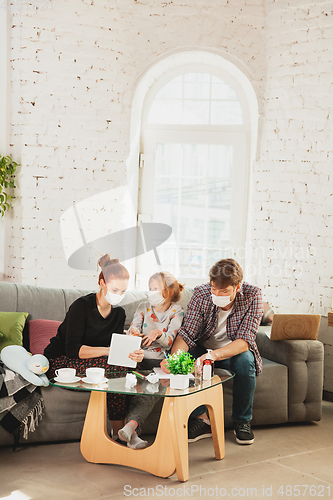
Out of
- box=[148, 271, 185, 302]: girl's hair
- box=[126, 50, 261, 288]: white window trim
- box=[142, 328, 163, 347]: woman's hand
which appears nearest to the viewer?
box=[142, 328, 163, 347]: woman's hand

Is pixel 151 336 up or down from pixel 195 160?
down

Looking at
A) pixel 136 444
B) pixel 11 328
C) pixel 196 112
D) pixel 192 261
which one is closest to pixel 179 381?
pixel 136 444

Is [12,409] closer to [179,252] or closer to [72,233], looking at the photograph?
[72,233]

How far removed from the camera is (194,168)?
13.8 feet

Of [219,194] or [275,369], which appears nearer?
[275,369]

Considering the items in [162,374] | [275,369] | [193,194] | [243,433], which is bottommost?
[243,433]

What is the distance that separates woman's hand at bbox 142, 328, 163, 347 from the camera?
2.56 m

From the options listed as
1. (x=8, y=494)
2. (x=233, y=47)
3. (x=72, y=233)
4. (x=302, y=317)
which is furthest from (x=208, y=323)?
(x=233, y=47)

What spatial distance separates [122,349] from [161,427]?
0.39 m

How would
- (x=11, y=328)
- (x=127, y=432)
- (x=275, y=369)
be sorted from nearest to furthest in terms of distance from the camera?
1. (x=127, y=432)
2. (x=11, y=328)
3. (x=275, y=369)

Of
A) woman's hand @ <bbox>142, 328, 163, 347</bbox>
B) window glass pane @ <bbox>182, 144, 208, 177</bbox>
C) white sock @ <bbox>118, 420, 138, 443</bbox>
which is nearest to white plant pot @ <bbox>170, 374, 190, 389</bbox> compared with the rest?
white sock @ <bbox>118, 420, 138, 443</bbox>

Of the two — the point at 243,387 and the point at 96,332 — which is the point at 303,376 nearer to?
the point at 243,387

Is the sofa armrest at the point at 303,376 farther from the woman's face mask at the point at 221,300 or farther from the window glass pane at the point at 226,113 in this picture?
the window glass pane at the point at 226,113

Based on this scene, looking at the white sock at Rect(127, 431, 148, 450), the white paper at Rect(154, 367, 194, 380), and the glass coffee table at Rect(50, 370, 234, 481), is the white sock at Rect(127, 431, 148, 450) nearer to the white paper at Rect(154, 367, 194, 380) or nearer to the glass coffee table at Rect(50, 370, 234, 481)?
the glass coffee table at Rect(50, 370, 234, 481)
